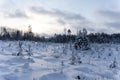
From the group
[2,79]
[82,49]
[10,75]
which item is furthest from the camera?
[82,49]

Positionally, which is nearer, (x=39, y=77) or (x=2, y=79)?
(x=2, y=79)

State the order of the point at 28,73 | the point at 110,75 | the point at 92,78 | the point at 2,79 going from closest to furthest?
the point at 2,79, the point at 28,73, the point at 92,78, the point at 110,75

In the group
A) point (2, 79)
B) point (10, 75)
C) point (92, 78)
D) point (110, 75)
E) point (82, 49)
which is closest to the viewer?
point (2, 79)

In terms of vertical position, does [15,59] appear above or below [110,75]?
above

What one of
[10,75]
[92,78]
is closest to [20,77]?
[10,75]

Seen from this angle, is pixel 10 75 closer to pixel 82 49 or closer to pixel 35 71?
pixel 35 71

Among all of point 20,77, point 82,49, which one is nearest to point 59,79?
point 20,77

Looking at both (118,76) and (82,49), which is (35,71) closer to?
(118,76)

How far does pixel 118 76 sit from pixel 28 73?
13.7 ft

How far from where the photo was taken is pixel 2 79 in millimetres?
7695

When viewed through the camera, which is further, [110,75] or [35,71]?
[110,75]

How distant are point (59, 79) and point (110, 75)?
10.1 feet

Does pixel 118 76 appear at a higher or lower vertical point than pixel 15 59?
lower

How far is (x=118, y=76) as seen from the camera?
10844 millimetres
